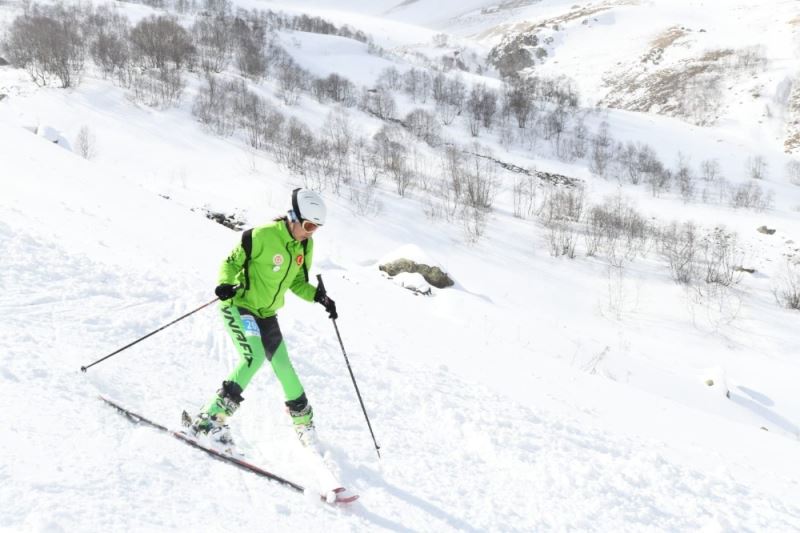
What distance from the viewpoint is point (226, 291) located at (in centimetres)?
390

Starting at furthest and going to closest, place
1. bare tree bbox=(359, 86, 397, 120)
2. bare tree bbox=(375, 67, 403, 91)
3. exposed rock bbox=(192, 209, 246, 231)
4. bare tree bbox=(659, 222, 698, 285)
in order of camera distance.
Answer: bare tree bbox=(375, 67, 403, 91)
bare tree bbox=(359, 86, 397, 120)
bare tree bbox=(659, 222, 698, 285)
exposed rock bbox=(192, 209, 246, 231)

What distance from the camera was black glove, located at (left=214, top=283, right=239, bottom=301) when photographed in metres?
3.85

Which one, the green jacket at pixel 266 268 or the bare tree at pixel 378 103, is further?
the bare tree at pixel 378 103

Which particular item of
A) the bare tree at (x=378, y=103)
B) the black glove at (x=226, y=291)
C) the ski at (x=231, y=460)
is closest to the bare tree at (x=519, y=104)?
the bare tree at (x=378, y=103)

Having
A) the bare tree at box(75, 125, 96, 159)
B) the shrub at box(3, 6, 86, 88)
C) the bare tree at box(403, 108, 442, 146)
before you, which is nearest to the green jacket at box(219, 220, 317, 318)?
the bare tree at box(75, 125, 96, 159)

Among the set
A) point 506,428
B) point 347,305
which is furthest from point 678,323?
point 506,428

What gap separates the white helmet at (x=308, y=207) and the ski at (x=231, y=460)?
198 centimetres

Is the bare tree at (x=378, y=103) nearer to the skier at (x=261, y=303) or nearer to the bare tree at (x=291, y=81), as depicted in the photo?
the bare tree at (x=291, y=81)

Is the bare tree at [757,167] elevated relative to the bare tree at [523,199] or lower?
elevated

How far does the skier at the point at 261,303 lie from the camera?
13.1 feet

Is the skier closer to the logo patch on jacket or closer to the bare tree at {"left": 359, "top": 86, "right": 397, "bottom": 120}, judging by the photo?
the logo patch on jacket

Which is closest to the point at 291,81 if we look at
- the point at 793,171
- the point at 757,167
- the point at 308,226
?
the point at 757,167

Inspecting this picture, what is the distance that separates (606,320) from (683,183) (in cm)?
3589

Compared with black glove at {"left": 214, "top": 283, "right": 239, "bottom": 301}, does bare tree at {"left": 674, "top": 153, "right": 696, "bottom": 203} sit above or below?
below
